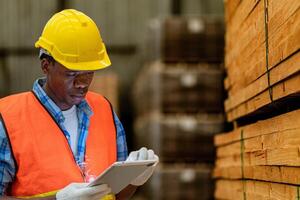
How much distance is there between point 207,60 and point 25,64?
403 centimetres

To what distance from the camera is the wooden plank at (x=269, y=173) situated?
357 cm

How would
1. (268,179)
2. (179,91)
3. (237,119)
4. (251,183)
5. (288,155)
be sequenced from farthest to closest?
1. (179,91)
2. (237,119)
3. (251,183)
4. (268,179)
5. (288,155)

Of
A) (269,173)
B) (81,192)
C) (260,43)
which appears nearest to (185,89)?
(260,43)

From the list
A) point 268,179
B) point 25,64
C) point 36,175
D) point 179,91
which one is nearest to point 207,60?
point 179,91

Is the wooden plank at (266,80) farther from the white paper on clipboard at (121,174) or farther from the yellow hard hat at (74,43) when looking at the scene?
the yellow hard hat at (74,43)

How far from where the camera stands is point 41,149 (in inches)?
148

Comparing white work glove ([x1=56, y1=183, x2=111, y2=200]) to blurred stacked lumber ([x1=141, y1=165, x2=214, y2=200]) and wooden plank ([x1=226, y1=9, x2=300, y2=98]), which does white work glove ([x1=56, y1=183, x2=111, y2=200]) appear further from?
blurred stacked lumber ([x1=141, y1=165, x2=214, y2=200])

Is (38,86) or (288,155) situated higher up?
(38,86)

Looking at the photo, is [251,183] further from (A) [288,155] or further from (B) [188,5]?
(B) [188,5]

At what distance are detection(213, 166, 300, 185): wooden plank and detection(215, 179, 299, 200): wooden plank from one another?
32mm

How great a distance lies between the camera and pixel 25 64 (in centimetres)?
1189

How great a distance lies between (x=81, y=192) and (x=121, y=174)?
230 millimetres

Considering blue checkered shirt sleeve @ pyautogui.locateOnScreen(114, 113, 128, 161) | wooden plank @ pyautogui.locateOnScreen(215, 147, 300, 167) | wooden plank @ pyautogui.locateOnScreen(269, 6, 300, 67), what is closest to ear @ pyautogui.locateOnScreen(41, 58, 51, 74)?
blue checkered shirt sleeve @ pyautogui.locateOnScreen(114, 113, 128, 161)

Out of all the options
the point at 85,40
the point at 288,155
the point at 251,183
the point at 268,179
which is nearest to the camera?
the point at 288,155
